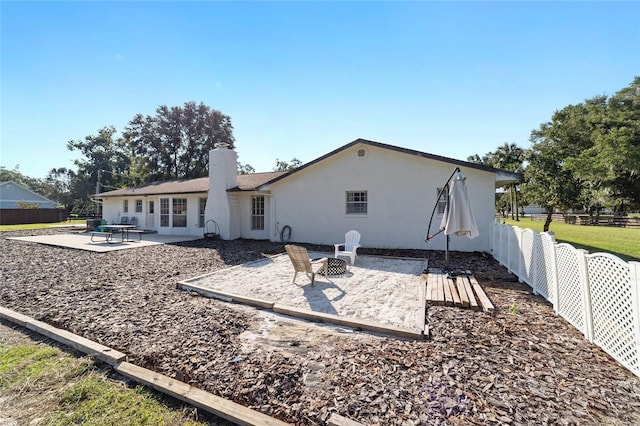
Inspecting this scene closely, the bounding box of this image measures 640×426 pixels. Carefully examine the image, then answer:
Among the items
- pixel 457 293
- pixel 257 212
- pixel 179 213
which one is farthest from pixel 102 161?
pixel 457 293

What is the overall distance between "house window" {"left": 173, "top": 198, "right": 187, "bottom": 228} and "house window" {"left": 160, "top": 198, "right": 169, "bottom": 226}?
25.4 inches

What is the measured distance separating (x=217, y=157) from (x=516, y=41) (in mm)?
13440

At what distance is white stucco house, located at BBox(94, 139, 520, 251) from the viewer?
10406 millimetres

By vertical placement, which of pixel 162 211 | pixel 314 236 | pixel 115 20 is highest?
pixel 115 20

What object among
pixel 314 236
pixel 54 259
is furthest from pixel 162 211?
pixel 314 236

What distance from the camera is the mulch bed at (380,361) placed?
2326 mm

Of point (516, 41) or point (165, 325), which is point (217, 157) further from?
point (516, 41)

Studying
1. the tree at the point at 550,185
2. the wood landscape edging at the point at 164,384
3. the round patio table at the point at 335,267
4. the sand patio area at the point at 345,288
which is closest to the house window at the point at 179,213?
the sand patio area at the point at 345,288

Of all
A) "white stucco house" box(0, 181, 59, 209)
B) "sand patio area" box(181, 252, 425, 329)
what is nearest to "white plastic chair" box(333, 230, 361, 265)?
"sand patio area" box(181, 252, 425, 329)

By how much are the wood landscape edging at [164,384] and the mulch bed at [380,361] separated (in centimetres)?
11

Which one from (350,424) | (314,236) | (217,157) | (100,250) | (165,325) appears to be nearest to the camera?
(350,424)

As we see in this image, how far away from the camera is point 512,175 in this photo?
9.45m

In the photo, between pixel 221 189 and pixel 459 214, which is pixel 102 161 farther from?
pixel 459 214

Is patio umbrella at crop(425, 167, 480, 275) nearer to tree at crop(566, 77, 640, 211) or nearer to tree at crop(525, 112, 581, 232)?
tree at crop(525, 112, 581, 232)
